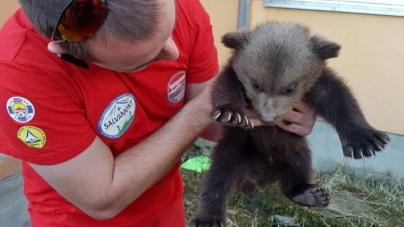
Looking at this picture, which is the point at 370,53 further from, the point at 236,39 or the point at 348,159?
the point at 236,39

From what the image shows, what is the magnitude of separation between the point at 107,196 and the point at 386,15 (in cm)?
321

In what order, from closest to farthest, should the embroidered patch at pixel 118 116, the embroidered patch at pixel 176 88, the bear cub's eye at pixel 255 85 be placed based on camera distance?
the embroidered patch at pixel 118 116 < the embroidered patch at pixel 176 88 < the bear cub's eye at pixel 255 85

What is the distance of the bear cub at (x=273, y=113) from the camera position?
92.8 inches

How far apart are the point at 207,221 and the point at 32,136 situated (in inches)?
38.2

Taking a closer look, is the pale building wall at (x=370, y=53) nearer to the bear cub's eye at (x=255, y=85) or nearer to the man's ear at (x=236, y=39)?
the man's ear at (x=236, y=39)

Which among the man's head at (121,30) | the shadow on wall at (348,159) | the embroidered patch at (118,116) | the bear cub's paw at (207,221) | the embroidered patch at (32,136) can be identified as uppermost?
the man's head at (121,30)

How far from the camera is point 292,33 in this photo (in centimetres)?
255

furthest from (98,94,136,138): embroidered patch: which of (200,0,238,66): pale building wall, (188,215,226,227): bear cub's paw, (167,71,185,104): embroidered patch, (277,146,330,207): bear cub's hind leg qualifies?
(200,0,238,66): pale building wall

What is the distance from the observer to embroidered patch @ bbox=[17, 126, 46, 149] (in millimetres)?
1857

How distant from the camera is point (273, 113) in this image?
2.35 metres

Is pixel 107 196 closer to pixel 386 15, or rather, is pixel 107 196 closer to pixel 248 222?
pixel 248 222

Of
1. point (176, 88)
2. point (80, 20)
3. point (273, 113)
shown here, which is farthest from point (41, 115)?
point (273, 113)

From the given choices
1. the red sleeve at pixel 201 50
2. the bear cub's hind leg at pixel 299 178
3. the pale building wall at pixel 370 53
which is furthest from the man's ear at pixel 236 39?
the pale building wall at pixel 370 53

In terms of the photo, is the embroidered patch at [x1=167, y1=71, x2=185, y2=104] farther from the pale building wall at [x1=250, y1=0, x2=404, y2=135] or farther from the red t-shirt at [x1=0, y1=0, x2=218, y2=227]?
the pale building wall at [x1=250, y1=0, x2=404, y2=135]
